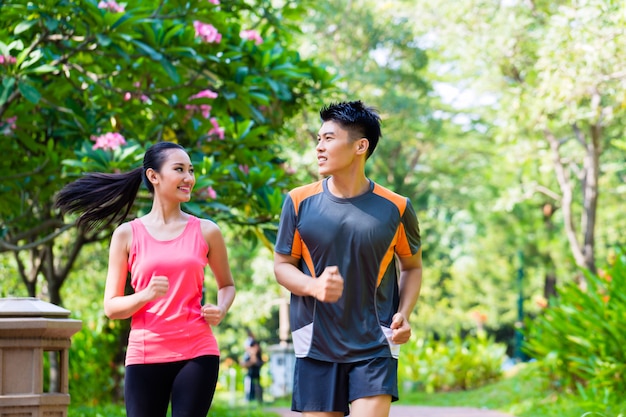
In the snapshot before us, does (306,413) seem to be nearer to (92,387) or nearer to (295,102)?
(295,102)

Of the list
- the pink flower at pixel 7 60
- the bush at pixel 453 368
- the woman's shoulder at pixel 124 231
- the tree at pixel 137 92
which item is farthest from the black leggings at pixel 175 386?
the bush at pixel 453 368

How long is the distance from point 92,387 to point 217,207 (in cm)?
755

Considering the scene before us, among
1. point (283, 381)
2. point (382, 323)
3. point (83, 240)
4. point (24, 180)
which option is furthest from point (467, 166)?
point (382, 323)

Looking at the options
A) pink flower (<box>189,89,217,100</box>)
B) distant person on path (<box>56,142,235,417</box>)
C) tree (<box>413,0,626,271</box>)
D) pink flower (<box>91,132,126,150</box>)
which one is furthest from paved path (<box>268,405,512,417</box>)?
distant person on path (<box>56,142,235,417</box>)

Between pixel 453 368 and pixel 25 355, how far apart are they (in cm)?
1527

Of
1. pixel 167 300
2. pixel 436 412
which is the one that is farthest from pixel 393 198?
pixel 436 412

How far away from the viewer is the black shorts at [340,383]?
161 inches

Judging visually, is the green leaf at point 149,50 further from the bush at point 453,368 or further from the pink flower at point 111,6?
the bush at point 453,368

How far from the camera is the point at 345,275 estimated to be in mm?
4152

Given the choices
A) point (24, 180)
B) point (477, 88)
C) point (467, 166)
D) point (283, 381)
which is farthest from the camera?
point (467, 166)

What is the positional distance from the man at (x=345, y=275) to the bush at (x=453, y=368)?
15254 mm

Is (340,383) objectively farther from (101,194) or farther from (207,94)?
(207,94)

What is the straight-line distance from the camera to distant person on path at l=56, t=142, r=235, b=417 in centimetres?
424

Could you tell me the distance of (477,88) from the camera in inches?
894
